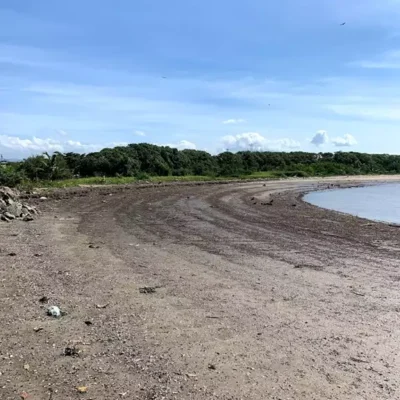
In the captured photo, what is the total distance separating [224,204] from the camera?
2484 centimetres

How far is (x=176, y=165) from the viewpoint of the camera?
206 feet

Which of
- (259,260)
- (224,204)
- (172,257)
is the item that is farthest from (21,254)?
(224,204)

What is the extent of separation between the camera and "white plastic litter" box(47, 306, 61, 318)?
6.09 meters

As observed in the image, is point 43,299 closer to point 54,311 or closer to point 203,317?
point 54,311

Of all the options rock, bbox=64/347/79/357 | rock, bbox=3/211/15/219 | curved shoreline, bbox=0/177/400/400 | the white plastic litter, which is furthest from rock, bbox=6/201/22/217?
rock, bbox=64/347/79/357

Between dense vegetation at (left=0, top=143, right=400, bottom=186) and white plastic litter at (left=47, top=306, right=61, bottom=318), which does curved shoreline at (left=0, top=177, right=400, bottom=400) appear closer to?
white plastic litter at (left=47, top=306, right=61, bottom=318)

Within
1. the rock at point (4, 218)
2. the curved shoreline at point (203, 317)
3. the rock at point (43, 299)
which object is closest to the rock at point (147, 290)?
the curved shoreline at point (203, 317)

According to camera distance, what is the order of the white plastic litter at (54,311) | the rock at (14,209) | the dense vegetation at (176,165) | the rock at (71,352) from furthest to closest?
the dense vegetation at (176,165), the rock at (14,209), the white plastic litter at (54,311), the rock at (71,352)

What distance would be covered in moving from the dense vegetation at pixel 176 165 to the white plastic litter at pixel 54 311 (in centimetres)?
2702

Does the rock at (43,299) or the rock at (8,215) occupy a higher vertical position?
the rock at (8,215)

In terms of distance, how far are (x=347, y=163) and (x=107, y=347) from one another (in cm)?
9417

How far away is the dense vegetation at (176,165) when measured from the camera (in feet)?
130

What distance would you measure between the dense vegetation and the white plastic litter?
27.0m

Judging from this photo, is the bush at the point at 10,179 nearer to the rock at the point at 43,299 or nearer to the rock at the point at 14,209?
the rock at the point at 14,209
